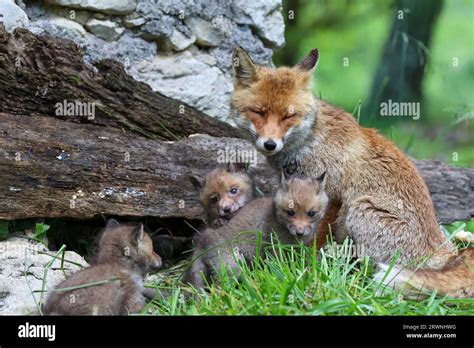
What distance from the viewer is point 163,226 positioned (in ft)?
27.1

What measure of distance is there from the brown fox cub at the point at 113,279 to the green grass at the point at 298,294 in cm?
21

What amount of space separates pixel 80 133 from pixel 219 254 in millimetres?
2016

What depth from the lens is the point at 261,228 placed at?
6.85 metres

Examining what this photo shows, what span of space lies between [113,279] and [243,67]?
2.45 m

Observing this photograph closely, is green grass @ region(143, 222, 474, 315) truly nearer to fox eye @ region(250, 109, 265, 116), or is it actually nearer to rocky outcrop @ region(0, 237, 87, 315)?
rocky outcrop @ region(0, 237, 87, 315)

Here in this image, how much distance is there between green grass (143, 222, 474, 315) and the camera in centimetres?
557

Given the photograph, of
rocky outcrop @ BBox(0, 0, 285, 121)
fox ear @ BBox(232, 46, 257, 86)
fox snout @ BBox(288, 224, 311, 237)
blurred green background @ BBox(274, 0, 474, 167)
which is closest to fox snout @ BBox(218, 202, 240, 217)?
fox snout @ BBox(288, 224, 311, 237)

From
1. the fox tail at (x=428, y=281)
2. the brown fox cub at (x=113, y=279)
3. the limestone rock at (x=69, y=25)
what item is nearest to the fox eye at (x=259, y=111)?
the brown fox cub at (x=113, y=279)

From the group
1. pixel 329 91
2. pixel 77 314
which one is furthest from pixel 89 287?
pixel 329 91

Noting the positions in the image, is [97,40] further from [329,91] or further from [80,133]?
[329,91]

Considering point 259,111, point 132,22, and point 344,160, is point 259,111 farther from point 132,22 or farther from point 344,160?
point 132,22

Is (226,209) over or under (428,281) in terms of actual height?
over

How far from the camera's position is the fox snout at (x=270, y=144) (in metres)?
6.89

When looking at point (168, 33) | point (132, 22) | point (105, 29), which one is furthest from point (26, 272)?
point (168, 33)
